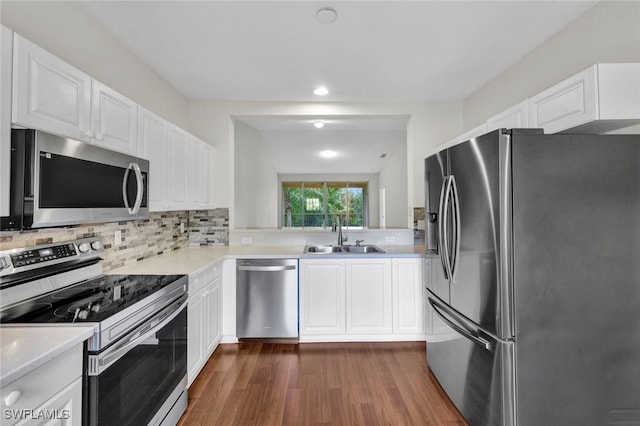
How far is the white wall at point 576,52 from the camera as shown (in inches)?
69.2

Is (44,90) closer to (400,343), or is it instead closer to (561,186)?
(561,186)

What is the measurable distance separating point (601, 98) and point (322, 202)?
833cm

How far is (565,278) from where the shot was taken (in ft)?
4.94

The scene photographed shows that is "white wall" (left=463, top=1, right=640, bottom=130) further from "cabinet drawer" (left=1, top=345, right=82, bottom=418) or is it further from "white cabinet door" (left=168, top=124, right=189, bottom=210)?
"cabinet drawer" (left=1, top=345, right=82, bottom=418)

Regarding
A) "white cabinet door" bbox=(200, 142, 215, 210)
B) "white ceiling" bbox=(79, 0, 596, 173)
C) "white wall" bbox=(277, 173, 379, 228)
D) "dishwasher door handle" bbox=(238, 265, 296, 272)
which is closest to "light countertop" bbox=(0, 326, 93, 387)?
"dishwasher door handle" bbox=(238, 265, 296, 272)

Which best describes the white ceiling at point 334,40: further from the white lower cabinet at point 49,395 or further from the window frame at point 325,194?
the window frame at point 325,194

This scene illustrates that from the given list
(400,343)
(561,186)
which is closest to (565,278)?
(561,186)

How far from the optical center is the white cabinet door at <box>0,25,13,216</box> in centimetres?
117

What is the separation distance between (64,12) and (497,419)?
11.5 feet

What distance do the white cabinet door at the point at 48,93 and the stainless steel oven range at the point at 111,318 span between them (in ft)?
2.21

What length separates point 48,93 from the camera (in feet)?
4.55

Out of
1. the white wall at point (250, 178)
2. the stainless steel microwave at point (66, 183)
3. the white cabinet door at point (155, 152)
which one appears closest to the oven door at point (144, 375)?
the stainless steel microwave at point (66, 183)

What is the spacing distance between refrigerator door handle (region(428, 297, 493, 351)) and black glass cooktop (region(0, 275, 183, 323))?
1.87 m

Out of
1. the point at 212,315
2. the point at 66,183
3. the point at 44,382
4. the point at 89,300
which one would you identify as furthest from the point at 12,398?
the point at 212,315
